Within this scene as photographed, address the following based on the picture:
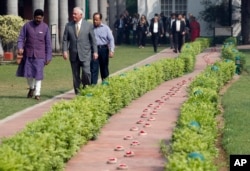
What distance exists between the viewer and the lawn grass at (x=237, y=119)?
35.8ft

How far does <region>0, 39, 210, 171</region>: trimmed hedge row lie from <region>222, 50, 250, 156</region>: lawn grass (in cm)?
172

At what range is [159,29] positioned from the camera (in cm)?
4016

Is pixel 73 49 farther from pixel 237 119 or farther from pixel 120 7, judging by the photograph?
pixel 120 7

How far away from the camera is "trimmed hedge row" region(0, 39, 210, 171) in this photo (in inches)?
320

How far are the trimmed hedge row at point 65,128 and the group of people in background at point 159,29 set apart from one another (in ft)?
62.5

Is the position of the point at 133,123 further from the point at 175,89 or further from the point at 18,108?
the point at 175,89

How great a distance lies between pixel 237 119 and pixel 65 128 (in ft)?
13.7

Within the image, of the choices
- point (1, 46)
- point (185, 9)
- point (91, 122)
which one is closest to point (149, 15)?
point (185, 9)

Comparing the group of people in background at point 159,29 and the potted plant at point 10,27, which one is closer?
the potted plant at point 10,27

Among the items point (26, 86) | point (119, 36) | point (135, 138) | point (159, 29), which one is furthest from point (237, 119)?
point (119, 36)

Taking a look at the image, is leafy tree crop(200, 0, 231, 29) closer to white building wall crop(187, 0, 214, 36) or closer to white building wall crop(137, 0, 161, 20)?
white building wall crop(187, 0, 214, 36)

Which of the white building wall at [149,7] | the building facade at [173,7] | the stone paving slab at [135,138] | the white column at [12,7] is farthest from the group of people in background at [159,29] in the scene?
the stone paving slab at [135,138]

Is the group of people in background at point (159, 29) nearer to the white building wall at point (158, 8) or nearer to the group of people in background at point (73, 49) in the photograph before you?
the white building wall at point (158, 8)

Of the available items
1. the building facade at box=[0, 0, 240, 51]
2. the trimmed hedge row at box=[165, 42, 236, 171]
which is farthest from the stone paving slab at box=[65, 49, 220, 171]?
the building facade at box=[0, 0, 240, 51]
